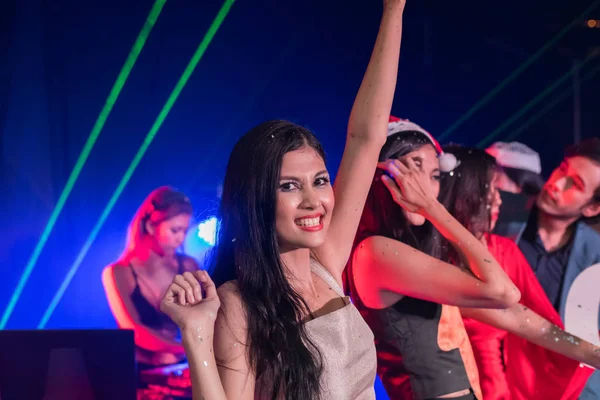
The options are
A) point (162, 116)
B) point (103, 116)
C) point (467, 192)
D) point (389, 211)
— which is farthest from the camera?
point (162, 116)

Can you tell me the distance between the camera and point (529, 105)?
4262mm

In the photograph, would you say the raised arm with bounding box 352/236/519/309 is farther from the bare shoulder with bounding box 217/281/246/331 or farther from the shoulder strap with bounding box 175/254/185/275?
the shoulder strap with bounding box 175/254/185/275

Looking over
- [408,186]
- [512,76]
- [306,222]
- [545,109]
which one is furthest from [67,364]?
[545,109]

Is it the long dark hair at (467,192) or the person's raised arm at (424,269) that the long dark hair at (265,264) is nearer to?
the person's raised arm at (424,269)

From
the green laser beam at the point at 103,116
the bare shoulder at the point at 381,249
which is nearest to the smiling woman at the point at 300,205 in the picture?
the bare shoulder at the point at 381,249

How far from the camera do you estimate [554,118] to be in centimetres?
440

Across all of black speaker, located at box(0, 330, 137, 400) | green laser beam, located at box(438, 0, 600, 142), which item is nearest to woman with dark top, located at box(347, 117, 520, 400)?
black speaker, located at box(0, 330, 137, 400)

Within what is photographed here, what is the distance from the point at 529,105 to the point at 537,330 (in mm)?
2180

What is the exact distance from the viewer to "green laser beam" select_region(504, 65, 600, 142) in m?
4.27

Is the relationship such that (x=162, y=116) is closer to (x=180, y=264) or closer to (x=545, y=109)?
(x=180, y=264)

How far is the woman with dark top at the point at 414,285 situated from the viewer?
6.68 ft

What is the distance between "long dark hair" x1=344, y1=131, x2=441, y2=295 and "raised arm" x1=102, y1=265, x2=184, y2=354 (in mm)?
1399

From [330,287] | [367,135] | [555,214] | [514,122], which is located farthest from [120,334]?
[514,122]

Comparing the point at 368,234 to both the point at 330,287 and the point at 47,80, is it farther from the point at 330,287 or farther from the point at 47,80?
the point at 47,80
